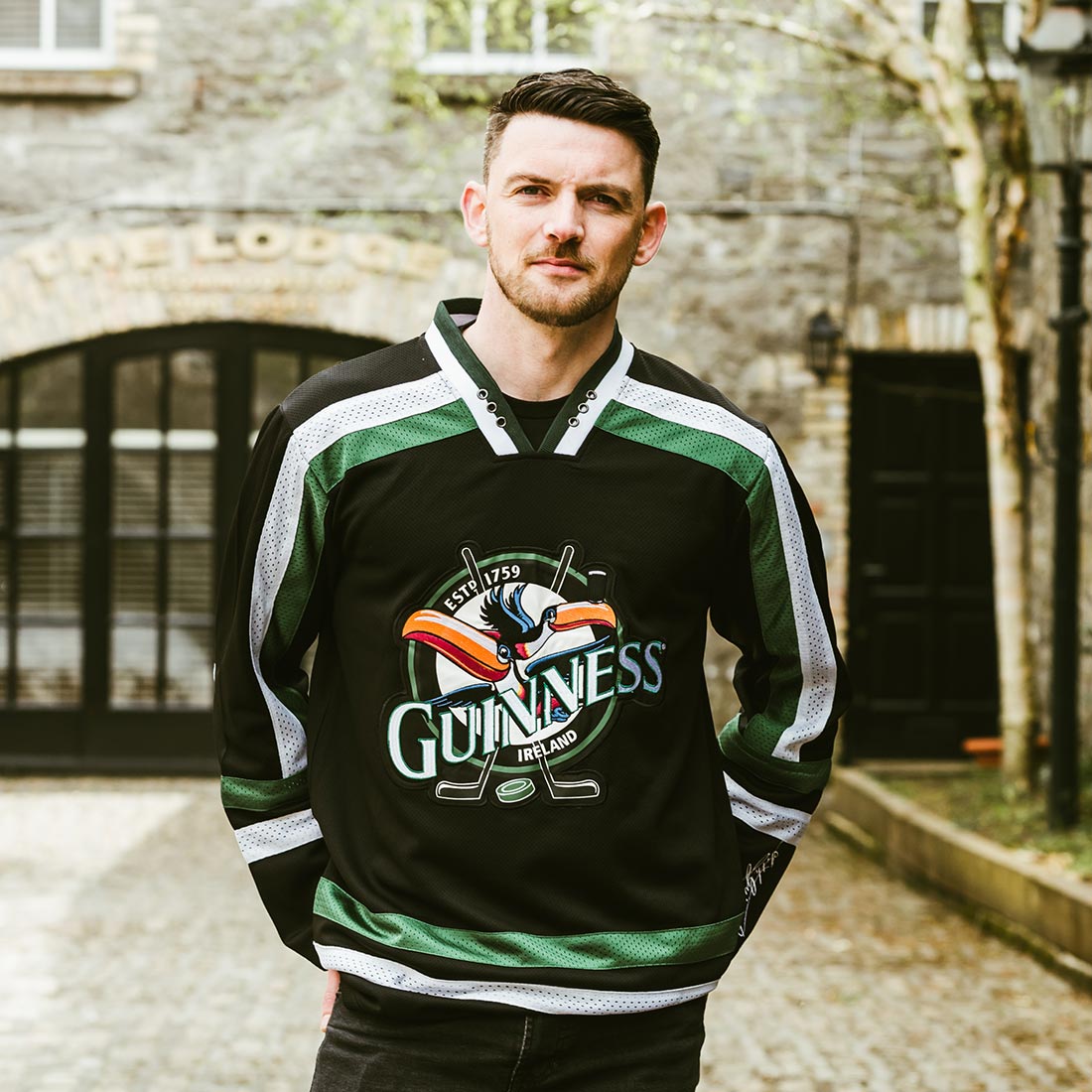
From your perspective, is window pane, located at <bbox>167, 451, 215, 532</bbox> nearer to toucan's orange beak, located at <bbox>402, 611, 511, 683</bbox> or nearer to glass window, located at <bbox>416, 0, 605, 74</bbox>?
glass window, located at <bbox>416, 0, 605, 74</bbox>

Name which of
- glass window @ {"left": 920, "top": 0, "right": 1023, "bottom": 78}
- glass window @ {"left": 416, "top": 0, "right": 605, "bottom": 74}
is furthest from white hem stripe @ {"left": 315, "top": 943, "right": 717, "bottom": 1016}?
glass window @ {"left": 920, "top": 0, "right": 1023, "bottom": 78}

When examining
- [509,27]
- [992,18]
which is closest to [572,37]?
[509,27]

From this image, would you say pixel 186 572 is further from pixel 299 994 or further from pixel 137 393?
pixel 299 994

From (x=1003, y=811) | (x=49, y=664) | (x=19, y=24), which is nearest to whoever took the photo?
(x=1003, y=811)

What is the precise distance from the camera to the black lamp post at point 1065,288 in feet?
23.4

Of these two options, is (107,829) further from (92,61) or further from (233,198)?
(92,61)

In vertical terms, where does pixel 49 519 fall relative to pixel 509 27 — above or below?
below

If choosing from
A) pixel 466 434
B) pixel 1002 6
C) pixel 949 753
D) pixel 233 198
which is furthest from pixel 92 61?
pixel 466 434

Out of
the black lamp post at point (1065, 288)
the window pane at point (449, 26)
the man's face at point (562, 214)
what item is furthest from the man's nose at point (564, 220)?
the window pane at point (449, 26)

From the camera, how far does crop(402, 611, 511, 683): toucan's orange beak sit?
220 centimetres

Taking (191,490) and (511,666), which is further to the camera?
(191,490)

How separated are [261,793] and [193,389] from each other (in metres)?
8.49

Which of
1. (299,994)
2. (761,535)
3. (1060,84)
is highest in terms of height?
(1060,84)

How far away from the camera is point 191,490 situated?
34.8 feet
